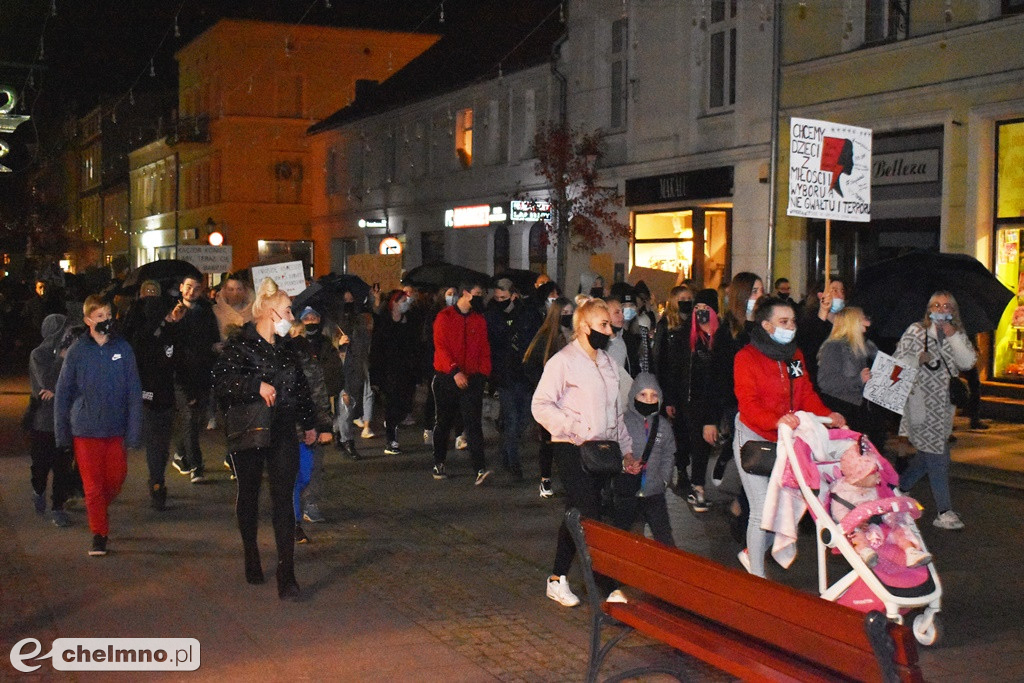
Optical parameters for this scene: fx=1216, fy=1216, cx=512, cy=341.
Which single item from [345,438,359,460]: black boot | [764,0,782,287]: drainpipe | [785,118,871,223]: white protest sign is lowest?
[345,438,359,460]: black boot

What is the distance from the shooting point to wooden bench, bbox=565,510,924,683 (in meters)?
3.90

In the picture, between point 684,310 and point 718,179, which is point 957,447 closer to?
point 684,310

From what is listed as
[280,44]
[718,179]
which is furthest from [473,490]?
[280,44]

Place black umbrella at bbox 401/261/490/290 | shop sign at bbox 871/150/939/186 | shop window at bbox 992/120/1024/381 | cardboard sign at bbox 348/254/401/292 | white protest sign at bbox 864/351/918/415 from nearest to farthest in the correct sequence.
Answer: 1. white protest sign at bbox 864/351/918/415
2. shop window at bbox 992/120/1024/381
3. shop sign at bbox 871/150/939/186
4. black umbrella at bbox 401/261/490/290
5. cardboard sign at bbox 348/254/401/292

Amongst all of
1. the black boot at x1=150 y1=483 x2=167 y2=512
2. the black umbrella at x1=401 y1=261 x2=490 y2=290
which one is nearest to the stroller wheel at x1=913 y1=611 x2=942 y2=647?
the black boot at x1=150 y1=483 x2=167 y2=512

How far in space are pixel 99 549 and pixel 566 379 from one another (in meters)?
3.74

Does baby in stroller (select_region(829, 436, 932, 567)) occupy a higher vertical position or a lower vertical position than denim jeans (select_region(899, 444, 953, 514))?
A: higher

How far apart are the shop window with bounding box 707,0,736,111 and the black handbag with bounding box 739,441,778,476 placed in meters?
16.0

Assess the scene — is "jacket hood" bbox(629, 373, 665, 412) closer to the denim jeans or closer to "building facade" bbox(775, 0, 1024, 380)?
the denim jeans

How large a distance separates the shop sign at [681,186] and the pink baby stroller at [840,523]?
52.0 ft

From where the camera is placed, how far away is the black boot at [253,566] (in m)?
7.80

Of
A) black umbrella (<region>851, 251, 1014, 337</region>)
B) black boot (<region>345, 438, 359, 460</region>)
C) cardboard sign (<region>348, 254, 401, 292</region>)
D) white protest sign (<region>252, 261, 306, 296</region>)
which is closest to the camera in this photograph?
black umbrella (<region>851, 251, 1014, 337</region>)

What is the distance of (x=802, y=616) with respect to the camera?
423 cm

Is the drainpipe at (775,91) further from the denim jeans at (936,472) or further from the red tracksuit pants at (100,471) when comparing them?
the red tracksuit pants at (100,471)
